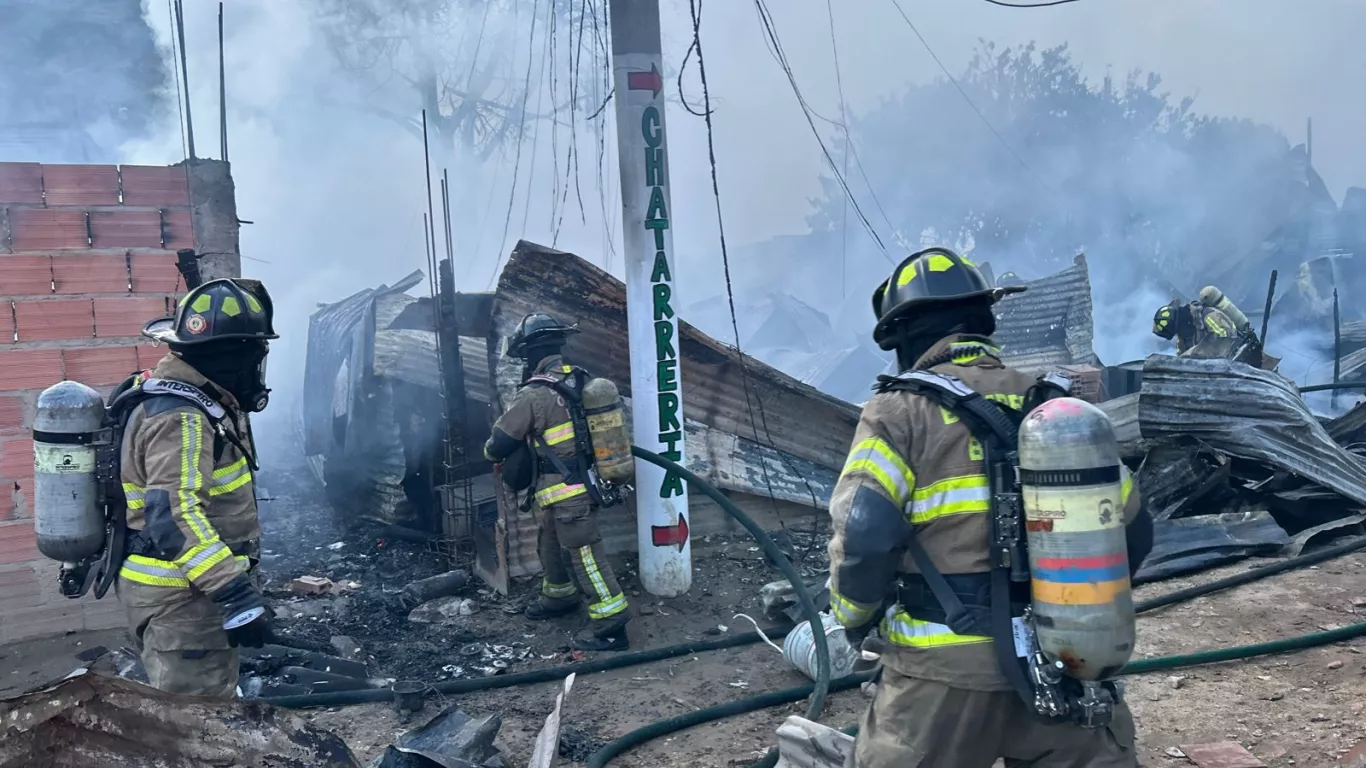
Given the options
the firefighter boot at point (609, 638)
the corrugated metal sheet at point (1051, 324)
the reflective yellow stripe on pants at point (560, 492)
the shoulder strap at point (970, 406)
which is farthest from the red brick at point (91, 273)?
the corrugated metal sheet at point (1051, 324)

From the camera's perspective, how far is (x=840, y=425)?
779 cm

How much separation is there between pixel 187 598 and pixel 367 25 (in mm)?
16202

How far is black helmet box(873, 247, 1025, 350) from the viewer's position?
8.69ft

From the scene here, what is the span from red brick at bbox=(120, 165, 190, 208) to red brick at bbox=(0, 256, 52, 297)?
1.86ft

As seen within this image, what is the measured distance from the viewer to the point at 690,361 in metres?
7.04

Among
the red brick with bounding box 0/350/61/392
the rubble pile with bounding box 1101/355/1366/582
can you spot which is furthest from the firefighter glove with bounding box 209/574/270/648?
the rubble pile with bounding box 1101/355/1366/582

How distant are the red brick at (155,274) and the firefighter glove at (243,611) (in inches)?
109

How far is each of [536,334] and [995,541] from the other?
157 inches

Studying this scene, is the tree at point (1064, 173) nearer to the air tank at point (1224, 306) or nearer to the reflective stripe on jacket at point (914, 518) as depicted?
the air tank at point (1224, 306)

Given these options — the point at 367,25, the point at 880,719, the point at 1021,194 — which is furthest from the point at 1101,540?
the point at 1021,194

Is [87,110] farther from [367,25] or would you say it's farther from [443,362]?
[443,362]

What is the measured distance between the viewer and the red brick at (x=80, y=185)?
4938 millimetres

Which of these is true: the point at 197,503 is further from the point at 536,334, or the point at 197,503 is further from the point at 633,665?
the point at 536,334

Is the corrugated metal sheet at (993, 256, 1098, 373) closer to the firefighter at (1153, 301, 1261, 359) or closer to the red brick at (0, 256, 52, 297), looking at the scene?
the firefighter at (1153, 301, 1261, 359)
